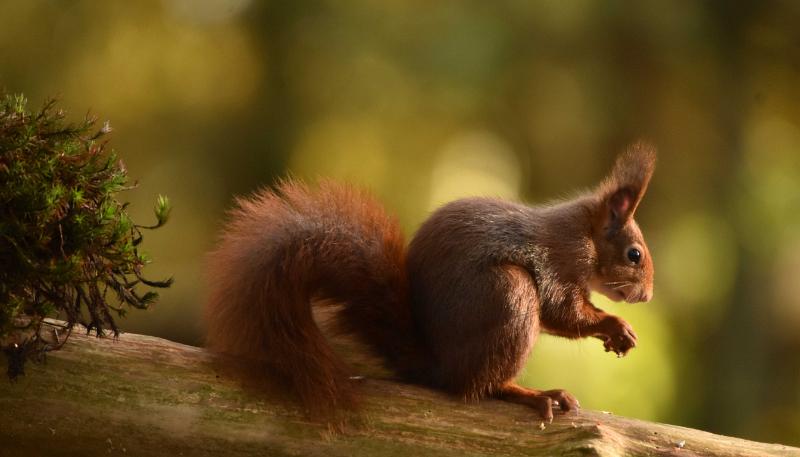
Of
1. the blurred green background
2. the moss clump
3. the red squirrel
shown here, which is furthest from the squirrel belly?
the blurred green background

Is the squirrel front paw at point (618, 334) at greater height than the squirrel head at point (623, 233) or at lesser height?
lesser

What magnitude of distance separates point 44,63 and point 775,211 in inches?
215

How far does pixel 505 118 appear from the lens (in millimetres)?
7188

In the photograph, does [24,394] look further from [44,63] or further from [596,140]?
[596,140]

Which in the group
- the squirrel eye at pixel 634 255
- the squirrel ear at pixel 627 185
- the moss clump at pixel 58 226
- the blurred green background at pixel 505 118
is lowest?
the moss clump at pixel 58 226

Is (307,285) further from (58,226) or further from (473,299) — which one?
(58,226)

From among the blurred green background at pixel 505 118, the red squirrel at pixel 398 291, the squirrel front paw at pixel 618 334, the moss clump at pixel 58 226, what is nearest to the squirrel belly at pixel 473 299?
the red squirrel at pixel 398 291

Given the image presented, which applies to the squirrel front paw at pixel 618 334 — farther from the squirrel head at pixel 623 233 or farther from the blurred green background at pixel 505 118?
the blurred green background at pixel 505 118

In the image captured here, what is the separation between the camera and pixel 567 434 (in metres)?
2.10

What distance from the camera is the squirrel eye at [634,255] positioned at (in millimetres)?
2551

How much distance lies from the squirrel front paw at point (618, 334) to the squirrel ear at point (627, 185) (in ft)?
0.95

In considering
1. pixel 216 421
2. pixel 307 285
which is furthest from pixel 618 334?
pixel 216 421

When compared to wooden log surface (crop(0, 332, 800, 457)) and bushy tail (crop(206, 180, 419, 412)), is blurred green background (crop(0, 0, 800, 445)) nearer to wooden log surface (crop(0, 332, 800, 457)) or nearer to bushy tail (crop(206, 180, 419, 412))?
bushy tail (crop(206, 180, 419, 412))

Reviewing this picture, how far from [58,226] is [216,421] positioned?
1.68 ft
